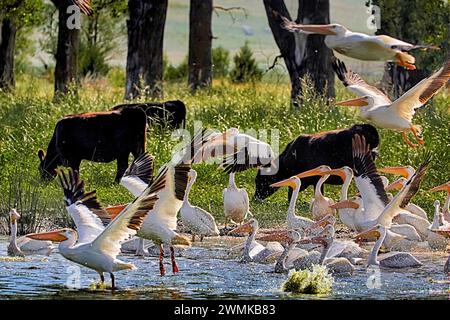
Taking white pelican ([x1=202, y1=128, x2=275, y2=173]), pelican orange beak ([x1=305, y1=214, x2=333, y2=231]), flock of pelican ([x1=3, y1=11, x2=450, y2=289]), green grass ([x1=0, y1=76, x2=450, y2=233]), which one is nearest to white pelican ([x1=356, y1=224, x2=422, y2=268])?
flock of pelican ([x1=3, y1=11, x2=450, y2=289])

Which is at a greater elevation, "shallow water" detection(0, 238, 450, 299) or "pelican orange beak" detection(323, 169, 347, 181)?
"pelican orange beak" detection(323, 169, 347, 181)

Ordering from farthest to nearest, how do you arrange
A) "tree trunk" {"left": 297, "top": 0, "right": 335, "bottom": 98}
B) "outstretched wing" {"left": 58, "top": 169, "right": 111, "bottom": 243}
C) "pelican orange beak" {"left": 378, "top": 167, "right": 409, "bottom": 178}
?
"tree trunk" {"left": 297, "top": 0, "right": 335, "bottom": 98}, "pelican orange beak" {"left": 378, "top": 167, "right": 409, "bottom": 178}, "outstretched wing" {"left": 58, "top": 169, "right": 111, "bottom": 243}

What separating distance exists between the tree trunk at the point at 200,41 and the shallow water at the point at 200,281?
14015 mm

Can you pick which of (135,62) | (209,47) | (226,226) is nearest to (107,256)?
(226,226)

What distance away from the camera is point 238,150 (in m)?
13.0

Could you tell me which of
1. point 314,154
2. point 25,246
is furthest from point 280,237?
point 314,154

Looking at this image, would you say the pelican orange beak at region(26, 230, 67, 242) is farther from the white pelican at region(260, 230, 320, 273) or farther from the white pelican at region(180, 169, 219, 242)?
the white pelican at region(180, 169, 219, 242)

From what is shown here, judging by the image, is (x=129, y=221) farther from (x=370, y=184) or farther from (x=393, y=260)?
(x=370, y=184)

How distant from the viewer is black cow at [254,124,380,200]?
13.9 meters

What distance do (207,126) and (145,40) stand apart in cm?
520

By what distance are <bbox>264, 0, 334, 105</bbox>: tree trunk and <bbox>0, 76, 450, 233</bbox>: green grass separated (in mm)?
394
